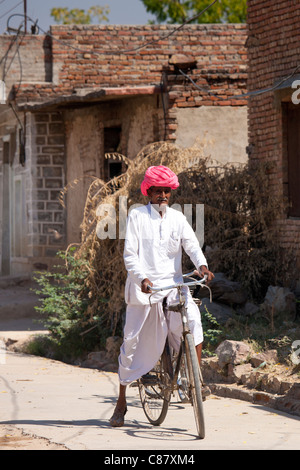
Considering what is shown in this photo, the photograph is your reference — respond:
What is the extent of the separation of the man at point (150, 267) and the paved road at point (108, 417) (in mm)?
379

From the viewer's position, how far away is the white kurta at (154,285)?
6082 mm

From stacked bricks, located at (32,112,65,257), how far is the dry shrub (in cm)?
635

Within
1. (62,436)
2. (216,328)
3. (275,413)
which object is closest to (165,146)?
(216,328)

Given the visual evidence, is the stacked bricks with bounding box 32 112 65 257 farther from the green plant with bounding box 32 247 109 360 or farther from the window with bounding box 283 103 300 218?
the window with bounding box 283 103 300 218

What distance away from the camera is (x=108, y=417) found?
6727mm

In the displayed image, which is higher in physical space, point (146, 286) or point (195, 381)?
point (146, 286)

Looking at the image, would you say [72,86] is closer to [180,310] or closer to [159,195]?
[159,195]

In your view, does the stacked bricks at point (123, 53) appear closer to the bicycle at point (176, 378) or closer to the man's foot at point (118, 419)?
the bicycle at point (176, 378)

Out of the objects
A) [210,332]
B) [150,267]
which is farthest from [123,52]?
[150,267]

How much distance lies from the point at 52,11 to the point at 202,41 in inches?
865

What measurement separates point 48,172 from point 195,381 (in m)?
12.9

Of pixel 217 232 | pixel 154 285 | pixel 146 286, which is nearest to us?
pixel 146 286

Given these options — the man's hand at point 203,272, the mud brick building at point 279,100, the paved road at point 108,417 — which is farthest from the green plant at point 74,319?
the man's hand at point 203,272

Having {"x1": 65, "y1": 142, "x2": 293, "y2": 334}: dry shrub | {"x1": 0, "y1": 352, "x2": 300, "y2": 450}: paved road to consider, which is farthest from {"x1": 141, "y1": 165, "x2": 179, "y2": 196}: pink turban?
{"x1": 65, "y1": 142, "x2": 293, "y2": 334}: dry shrub
